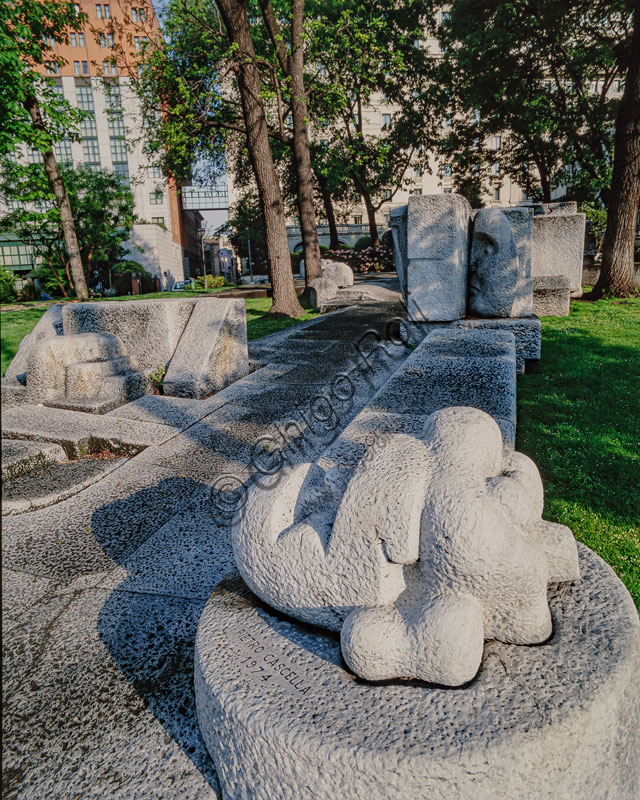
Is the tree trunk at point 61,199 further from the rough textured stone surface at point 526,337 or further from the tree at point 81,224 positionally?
the rough textured stone surface at point 526,337

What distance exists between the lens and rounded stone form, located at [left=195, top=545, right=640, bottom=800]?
3.33 feet

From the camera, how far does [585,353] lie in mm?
5402

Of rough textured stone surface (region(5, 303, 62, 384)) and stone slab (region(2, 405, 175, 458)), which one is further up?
rough textured stone surface (region(5, 303, 62, 384))

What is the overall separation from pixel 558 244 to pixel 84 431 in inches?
323

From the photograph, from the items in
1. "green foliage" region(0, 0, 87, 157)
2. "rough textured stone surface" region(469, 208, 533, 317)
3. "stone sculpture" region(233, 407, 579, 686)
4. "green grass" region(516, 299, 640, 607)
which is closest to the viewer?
"stone sculpture" region(233, 407, 579, 686)

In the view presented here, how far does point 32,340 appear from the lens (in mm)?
5387

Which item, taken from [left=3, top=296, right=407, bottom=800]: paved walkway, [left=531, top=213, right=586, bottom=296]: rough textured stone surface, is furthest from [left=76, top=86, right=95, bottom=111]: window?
[left=3, top=296, right=407, bottom=800]: paved walkway

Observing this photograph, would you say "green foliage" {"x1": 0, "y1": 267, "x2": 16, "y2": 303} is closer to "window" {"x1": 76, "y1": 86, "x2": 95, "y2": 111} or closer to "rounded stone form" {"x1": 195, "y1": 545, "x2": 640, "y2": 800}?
"rounded stone form" {"x1": 195, "y1": 545, "x2": 640, "y2": 800}

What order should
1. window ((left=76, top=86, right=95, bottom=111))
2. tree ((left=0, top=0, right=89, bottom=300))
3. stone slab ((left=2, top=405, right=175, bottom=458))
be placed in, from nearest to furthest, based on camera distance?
stone slab ((left=2, top=405, right=175, bottom=458)) < tree ((left=0, top=0, right=89, bottom=300)) < window ((left=76, top=86, right=95, bottom=111))

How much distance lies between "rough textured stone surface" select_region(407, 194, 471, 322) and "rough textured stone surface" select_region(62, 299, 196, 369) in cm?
283

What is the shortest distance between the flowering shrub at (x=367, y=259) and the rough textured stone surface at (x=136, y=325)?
17.5 metres

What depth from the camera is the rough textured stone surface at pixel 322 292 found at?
11422mm

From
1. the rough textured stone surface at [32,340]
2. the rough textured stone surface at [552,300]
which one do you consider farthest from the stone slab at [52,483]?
the rough textured stone surface at [552,300]

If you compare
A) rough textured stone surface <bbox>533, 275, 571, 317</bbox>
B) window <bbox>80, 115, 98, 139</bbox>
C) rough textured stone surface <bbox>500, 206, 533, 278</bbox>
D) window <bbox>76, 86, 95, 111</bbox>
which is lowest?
rough textured stone surface <bbox>533, 275, 571, 317</bbox>
